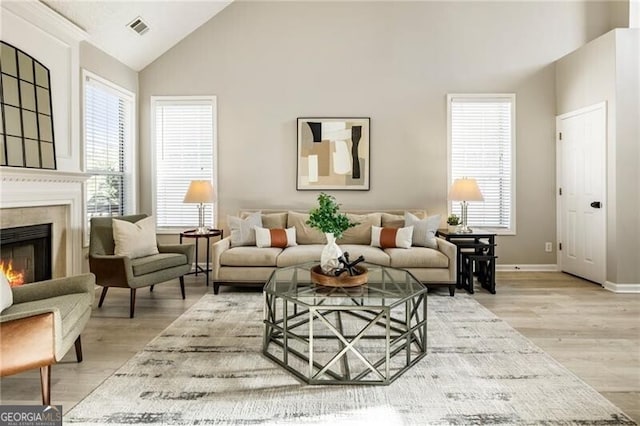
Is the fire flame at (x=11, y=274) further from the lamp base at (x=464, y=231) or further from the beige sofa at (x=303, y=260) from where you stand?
the lamp base at (x=464, y=231)

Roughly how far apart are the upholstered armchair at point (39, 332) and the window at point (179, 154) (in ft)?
9.67

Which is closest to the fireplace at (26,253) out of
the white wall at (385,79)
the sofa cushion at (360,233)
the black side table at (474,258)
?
the white wall at (385,79)

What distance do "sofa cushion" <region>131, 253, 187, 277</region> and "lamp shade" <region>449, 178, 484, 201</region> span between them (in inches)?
126

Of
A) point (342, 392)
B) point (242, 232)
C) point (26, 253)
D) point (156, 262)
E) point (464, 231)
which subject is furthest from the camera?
point (464, 231)

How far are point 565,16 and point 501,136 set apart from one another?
1.78 meters

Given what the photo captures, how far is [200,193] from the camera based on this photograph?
15.3 feet

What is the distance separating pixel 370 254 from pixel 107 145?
11.0 feet

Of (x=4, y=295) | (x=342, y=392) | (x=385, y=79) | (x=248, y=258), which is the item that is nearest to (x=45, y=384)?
(x=4, y=295)

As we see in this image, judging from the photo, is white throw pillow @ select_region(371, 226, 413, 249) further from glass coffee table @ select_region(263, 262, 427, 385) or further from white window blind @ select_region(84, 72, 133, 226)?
white window blind @ select_region(84, 72, 133, 226)

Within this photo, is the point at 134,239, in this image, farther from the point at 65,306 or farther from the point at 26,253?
the point at 65,306

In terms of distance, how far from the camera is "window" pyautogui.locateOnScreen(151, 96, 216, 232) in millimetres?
5148

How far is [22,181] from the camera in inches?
118

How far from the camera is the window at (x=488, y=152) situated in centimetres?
509

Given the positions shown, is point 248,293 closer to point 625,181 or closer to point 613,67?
point 625,181
